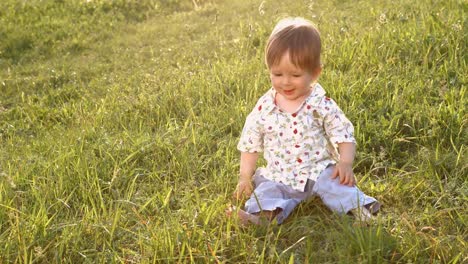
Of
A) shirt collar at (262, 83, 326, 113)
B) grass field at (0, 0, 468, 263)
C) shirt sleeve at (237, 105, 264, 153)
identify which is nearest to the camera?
grass field at (0, 0, 468, 263)

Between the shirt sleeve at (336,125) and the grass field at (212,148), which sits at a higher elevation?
the shirt sleeve at (336,125)

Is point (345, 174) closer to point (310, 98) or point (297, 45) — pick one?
point (310, 98)

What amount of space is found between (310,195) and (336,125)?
1.40 feet

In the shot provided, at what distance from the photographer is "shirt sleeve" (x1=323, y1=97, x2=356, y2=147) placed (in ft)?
11.0

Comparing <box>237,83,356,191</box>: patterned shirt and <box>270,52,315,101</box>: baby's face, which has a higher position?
<box>270,52,315,101</box>: baby's face

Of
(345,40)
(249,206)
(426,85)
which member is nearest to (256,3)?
(345,40)

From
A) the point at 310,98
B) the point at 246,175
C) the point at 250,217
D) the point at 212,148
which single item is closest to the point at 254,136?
the point at 246,175

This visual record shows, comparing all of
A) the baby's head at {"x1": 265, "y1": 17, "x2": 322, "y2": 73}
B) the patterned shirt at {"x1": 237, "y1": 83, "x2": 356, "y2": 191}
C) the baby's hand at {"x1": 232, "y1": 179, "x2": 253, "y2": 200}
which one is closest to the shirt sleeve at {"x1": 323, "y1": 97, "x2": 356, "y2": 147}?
the patterned shirt at {"x1": 237, "y1": 83, "x2": 356, "y2": 191}

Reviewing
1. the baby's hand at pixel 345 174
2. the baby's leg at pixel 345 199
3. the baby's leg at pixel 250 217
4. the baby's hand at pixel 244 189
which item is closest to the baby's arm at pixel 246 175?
the baby's hand at pixel 244 189

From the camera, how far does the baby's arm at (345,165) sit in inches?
130

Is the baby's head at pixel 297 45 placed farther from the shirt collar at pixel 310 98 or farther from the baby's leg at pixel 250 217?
the baby's leg at pixel 250 217

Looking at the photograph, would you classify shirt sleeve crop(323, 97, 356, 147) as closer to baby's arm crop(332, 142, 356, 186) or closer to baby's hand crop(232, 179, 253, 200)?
baby's arm crop(332, 142, 356, 186)

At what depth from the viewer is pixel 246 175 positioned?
356 cm

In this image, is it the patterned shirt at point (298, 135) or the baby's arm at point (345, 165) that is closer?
Result: the baby's arm at point (345, 165)
